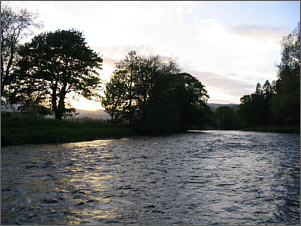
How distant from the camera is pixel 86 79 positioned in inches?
1690

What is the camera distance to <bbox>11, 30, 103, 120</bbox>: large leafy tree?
4025 cm

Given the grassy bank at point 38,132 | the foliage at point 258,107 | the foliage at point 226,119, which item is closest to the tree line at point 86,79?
the grassy bank at point 38,132

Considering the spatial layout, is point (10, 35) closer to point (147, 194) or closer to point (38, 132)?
point (38, 132)

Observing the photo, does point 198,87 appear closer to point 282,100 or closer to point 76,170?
point 282,100

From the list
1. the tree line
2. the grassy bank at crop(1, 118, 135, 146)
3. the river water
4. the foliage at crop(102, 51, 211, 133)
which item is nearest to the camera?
the river water

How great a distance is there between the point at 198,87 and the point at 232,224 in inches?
2628

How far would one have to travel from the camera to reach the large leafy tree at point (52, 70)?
40.2 metres

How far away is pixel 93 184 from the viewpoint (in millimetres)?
9625

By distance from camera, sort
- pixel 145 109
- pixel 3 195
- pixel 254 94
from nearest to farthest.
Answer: pixel 3 195 → pixel 145 109 → pixel 254 94

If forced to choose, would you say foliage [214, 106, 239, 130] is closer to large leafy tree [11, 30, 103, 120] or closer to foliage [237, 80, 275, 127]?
foliage [237, 80, 275, 127]

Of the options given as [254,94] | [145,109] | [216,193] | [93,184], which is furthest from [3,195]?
[254,94]

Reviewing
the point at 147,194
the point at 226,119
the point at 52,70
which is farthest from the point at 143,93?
the point at 226,119

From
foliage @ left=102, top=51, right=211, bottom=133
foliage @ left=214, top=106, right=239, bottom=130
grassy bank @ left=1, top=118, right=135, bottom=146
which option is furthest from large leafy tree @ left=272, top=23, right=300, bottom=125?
foliage @ left=214, top=106, right=239, bottom=130

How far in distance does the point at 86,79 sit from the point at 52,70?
5.32m
